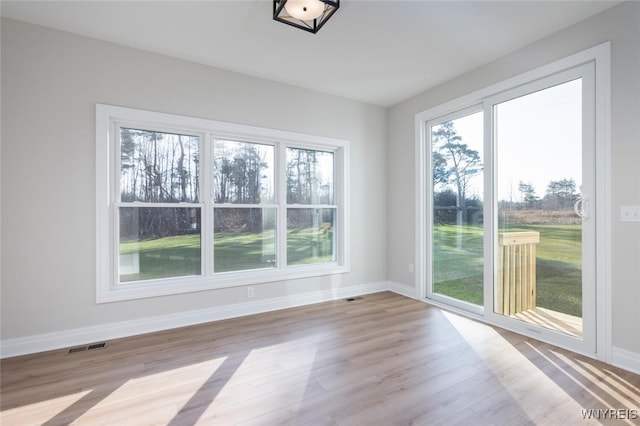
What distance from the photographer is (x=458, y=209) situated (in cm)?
382

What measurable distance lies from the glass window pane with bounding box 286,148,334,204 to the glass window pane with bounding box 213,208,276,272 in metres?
0.45

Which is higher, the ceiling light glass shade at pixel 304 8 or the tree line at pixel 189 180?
the ceiling light glass shade at pixel 304 8

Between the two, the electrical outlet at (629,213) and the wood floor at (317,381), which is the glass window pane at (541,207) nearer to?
the electrical outlet at (629,213)

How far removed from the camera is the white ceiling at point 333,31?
8.00 ft

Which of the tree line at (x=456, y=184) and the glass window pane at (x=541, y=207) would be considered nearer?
the glass window pane at (x=541, y=207)

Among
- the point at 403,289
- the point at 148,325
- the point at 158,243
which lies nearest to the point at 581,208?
the point at 403,289

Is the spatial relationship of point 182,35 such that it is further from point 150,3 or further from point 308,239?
point 308,239

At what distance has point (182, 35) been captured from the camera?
2.83 m

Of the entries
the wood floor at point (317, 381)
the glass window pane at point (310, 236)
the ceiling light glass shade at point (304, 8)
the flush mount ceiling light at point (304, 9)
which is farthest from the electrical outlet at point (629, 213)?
the glass window pane at point (310, 236)

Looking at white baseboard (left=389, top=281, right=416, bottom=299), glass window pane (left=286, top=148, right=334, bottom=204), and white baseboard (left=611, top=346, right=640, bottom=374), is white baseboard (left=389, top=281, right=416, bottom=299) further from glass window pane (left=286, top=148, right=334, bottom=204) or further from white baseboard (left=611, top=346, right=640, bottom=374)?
white baseboard (left=611, top=346, right=640, bottom=374)

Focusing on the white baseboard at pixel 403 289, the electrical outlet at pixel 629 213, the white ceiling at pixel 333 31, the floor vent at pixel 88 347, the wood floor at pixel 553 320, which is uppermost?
the white ceiling at pixel 333 31

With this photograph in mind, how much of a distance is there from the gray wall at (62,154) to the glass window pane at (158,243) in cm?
27

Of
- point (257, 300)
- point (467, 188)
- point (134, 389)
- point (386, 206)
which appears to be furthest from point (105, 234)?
point (467, 188)

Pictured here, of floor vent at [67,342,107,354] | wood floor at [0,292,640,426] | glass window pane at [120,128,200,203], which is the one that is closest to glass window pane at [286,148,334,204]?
glass window pane at [120,128,200,203]
